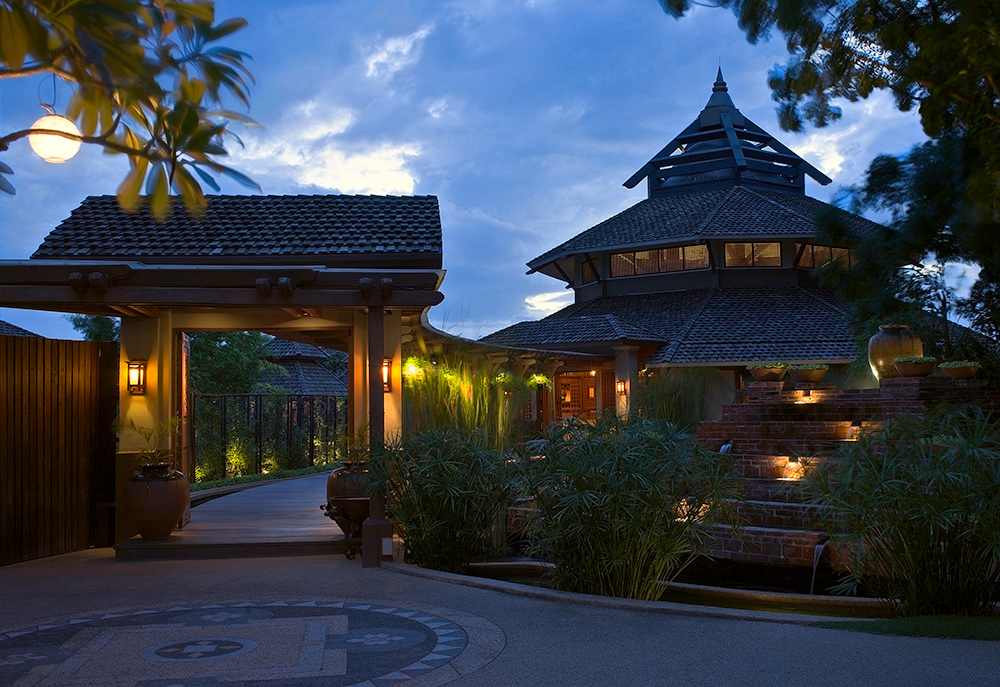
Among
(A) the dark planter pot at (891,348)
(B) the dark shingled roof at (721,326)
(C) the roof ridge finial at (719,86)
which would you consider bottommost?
(A) the dark planter pot at (891,348)

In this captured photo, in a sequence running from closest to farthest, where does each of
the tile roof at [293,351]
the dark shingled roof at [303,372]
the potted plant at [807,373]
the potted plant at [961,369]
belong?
the potted plant at [961,369]
the potted plant at [807,373]
the dark shingled roof at [303,372]
the tile roof at [293,351]

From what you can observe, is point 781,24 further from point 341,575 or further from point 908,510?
point 341,575

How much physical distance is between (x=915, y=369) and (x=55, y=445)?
10.2m

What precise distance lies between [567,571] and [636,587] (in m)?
0.52

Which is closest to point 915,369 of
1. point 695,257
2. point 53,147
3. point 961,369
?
point 961,369

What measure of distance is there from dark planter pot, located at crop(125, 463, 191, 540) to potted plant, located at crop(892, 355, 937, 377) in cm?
899

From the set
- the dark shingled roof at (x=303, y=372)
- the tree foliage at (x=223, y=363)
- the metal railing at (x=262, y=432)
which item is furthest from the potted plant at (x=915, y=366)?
the dark shingled roof at (x=303, y=372)

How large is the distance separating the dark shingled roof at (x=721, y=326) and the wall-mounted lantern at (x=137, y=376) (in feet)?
34.9

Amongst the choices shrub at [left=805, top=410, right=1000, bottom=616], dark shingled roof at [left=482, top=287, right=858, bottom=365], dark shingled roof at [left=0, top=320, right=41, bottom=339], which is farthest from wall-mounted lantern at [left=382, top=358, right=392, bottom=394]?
dark shingled roof at [left=0, top=320, right=41, bottom=339]

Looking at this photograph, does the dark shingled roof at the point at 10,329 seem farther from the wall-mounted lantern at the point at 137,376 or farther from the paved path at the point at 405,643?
the paved path at the point at 405,643

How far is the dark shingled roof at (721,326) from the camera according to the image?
19.6 metres

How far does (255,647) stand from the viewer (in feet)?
16.5

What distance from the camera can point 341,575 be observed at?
7254 millimetres

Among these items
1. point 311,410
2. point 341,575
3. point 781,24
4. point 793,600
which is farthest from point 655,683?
point 311,410
